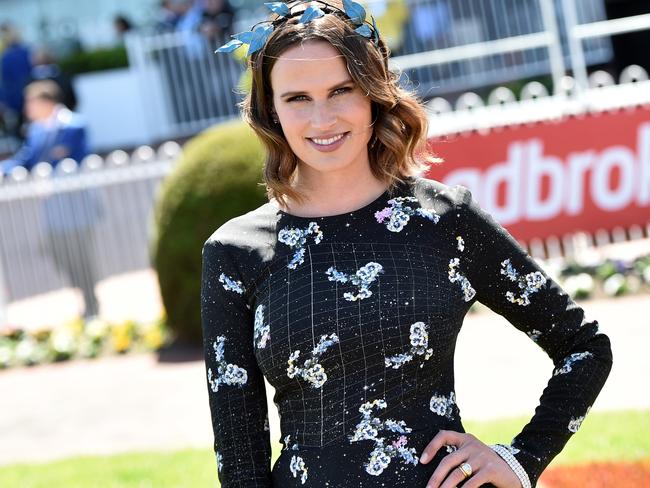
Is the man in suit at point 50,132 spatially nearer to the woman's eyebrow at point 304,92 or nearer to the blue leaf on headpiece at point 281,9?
the blue leaf on headpiece at point 281,9

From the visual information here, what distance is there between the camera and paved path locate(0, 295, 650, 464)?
21.8ft

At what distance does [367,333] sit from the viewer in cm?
235

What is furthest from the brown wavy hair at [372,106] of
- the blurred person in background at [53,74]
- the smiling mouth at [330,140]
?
the blurred person in background at [53,74]

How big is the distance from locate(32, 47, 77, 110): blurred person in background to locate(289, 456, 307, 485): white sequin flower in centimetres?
1447

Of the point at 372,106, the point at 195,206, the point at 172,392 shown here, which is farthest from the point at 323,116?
the point at 195,206

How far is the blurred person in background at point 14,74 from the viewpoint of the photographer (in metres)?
16.5

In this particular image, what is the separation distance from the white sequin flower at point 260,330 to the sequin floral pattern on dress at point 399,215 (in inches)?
12.3

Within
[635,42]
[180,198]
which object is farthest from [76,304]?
[635,42]

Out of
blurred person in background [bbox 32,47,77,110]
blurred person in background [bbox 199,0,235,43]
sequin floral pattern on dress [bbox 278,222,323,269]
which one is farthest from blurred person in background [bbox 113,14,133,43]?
sequin floral pattern on dress [bbox 278,222,323,269]

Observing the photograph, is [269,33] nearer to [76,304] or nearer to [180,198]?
[180,198]

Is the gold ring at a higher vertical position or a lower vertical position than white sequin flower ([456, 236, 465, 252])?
lower

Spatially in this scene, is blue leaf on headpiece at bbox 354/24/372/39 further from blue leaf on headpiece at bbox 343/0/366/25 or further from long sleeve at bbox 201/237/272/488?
long sleeve at bbox 201/237/272/488

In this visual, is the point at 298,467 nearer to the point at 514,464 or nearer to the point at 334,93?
the point at 514,464

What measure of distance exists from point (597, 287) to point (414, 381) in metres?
7.06
